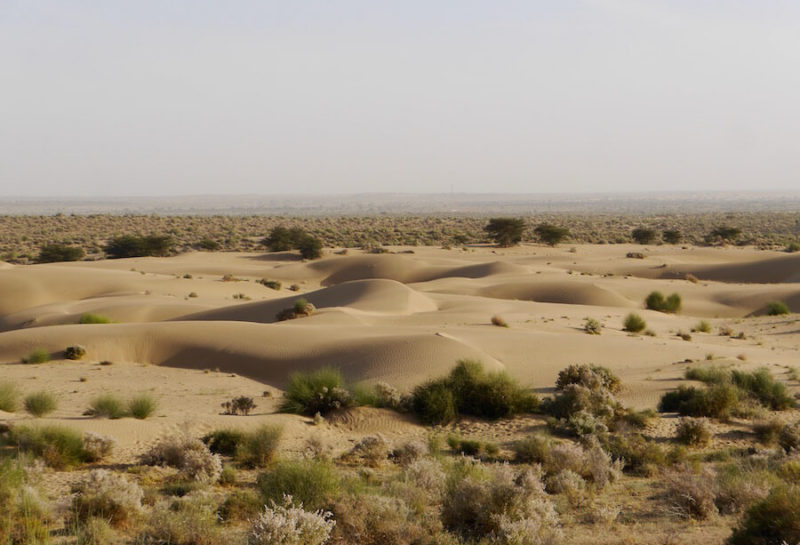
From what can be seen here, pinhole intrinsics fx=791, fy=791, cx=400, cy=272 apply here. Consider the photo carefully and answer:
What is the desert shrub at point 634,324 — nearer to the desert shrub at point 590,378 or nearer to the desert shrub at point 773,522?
the desert shrub at point 590,378

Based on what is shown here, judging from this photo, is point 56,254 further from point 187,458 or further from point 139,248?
point 187,458

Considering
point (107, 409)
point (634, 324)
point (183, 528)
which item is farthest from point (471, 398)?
point (634, 324)

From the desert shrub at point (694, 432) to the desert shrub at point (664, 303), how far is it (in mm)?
24015

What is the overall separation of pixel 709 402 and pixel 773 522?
26.1 feet

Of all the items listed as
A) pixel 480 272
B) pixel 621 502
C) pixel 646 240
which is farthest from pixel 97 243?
pixel 621 502

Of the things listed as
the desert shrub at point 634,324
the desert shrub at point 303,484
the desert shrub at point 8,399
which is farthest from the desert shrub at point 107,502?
the desert shrub at point 634,324

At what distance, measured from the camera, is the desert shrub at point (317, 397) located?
1470 centimetres

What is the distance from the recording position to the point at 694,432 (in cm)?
1277

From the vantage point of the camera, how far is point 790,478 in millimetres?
9430

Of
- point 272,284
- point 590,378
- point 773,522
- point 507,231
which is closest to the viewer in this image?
point 773,522

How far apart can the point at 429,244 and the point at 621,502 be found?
63974 millimetres

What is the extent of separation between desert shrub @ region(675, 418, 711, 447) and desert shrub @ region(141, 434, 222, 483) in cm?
739

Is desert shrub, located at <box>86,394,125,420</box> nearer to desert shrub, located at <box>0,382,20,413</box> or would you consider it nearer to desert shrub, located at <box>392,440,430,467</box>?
desert shrub, located at <box>0,382,20,413</box>

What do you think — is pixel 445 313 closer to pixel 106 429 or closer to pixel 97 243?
pixel 106 429
